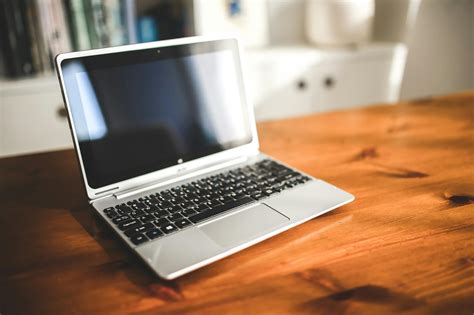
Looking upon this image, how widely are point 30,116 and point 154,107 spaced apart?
3.32ft

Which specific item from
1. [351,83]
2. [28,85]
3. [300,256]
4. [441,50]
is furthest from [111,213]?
[441,50]

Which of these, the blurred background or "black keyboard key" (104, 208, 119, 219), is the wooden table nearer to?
"black keyboard key" (104, 208, 119, 219)

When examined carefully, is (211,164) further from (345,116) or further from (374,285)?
(345,116)

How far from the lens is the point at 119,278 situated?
50 cm

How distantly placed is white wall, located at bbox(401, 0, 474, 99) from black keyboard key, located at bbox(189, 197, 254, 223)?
6.27 ft

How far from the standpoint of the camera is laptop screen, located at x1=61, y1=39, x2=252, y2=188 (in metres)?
0.64

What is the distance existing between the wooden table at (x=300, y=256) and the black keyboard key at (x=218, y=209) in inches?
3.2

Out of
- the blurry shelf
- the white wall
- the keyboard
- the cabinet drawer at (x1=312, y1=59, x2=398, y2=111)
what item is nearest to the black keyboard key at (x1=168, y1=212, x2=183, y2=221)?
the keyboard

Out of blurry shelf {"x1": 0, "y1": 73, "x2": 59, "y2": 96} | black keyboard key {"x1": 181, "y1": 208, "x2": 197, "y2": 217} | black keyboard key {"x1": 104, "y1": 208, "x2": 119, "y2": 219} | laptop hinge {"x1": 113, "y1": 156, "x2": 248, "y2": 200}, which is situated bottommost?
black keyboard key {"x1": 181, "y1": 208, "x2": 197, "y2": 217}

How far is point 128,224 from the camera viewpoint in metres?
0.57

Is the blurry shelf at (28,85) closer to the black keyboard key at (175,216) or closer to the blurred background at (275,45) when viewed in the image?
the blurred background at (275,45)

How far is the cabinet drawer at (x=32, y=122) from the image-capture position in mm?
1485

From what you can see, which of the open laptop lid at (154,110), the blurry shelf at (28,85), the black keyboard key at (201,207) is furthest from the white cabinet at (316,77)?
the black keyboard key at (201,207)

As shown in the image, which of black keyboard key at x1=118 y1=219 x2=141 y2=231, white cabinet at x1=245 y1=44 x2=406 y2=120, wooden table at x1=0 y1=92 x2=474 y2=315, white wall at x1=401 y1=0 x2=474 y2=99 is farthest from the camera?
white wall at x1=401 y1=0 x2=474 y2=99
